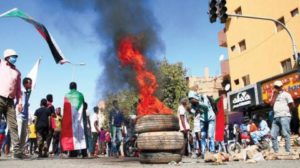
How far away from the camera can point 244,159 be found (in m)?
8.12

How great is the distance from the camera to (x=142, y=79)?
945 cm

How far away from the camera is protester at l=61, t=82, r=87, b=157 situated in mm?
10195

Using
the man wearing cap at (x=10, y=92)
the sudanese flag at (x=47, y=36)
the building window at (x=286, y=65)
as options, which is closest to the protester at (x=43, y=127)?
the sudanese flag at (x=47, y=36)

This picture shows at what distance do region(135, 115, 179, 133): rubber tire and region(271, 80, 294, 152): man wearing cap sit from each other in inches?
137

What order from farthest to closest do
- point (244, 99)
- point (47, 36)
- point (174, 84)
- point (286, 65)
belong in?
point (174, 84)
point (244, 99)
point (286, 65)
point (47, 36)

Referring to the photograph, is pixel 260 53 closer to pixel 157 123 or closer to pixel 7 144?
pixel 7 144

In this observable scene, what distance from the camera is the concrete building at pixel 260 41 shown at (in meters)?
26.0

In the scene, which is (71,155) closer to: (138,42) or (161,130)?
(138,42)

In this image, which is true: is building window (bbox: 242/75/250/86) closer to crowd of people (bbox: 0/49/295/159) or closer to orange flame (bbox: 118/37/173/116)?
crowd of people (bbox: 0/49/295/159)

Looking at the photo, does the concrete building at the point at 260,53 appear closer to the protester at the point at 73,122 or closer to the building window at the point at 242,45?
the building window at the point at 242,45

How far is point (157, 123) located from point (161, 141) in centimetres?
35

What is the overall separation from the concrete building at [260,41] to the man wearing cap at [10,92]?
2021cm

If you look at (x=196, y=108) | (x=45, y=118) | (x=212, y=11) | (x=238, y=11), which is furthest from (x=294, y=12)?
(x=45, y=118)

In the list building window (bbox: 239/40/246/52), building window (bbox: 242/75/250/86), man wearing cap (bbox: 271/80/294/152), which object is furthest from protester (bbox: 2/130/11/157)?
building window (bbox: 239/40/246/52)
